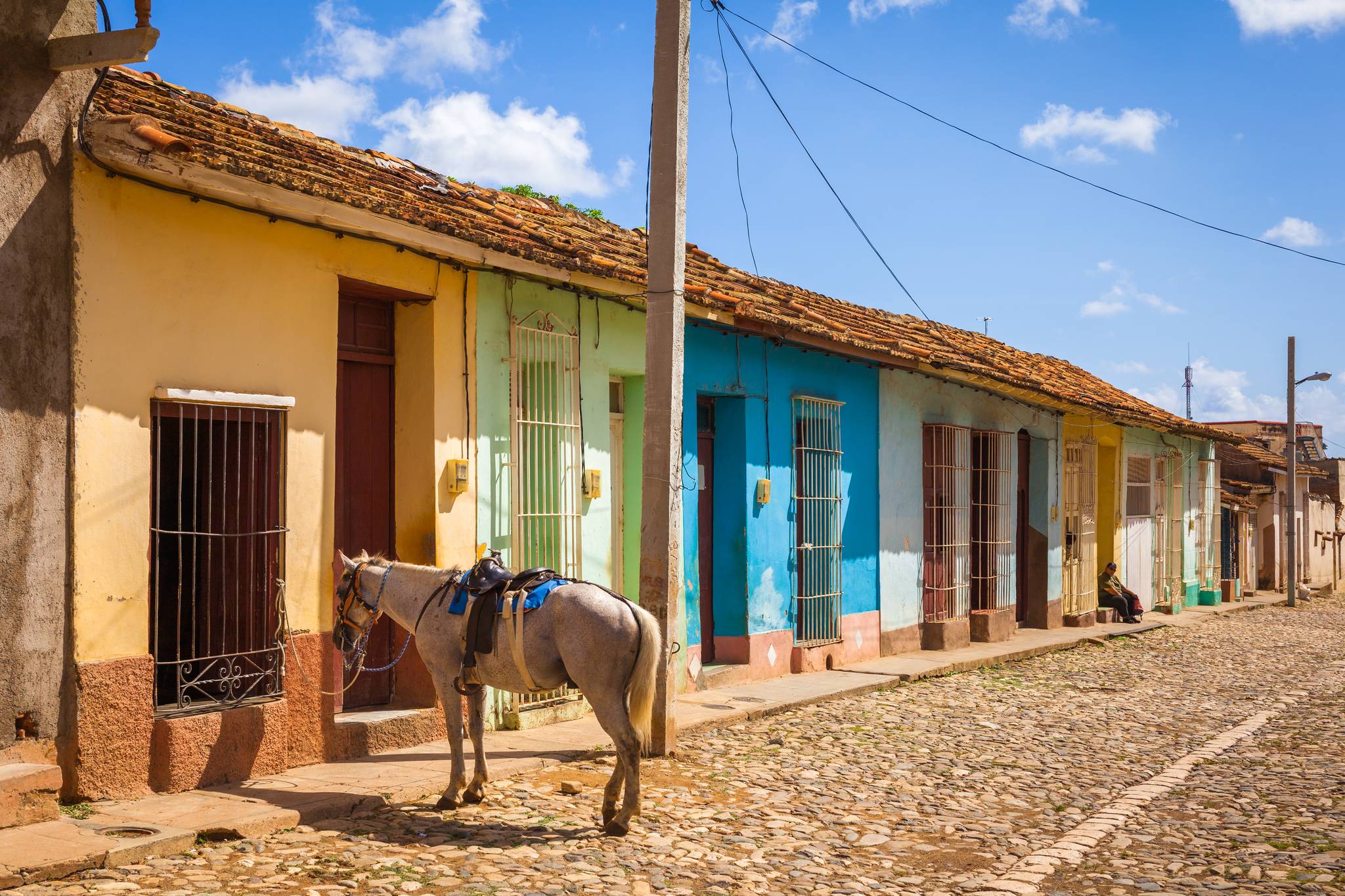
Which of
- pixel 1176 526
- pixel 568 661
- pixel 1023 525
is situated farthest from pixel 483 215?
pixel 1176 526

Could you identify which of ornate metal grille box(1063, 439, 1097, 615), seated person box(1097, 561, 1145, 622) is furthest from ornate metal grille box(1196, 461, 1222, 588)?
ornate metal grille box(1063, 439, 1097, 615)

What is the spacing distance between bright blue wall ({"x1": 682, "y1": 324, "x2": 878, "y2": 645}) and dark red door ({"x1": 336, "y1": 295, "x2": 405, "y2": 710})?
313cm

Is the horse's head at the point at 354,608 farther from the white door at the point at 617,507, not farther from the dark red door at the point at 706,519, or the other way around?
the dark red door at the point at 706,519

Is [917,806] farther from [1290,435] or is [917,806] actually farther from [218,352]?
[1290,435]

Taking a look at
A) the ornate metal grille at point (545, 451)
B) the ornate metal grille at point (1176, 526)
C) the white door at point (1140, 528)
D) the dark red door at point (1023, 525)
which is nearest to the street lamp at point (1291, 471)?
the ornate metal grille at point (1176, 526)

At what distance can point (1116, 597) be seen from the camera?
20.3 m

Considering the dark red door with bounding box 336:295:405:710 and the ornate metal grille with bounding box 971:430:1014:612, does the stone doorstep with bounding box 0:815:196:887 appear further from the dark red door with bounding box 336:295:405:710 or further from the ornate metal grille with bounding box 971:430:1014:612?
the ornate metal grille with bounding box 971:430:1014:612

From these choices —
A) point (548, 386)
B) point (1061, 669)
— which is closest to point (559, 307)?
point (548, 386)

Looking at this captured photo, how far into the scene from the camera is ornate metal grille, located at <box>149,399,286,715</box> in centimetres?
690

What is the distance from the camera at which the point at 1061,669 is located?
13.7 m

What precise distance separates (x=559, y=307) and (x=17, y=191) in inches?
169

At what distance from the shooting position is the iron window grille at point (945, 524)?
15.3 meters

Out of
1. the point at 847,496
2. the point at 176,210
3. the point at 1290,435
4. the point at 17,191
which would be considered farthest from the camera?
the point at 1290,435

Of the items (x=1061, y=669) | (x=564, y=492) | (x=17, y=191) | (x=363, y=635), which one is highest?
(x=17, y=191)
